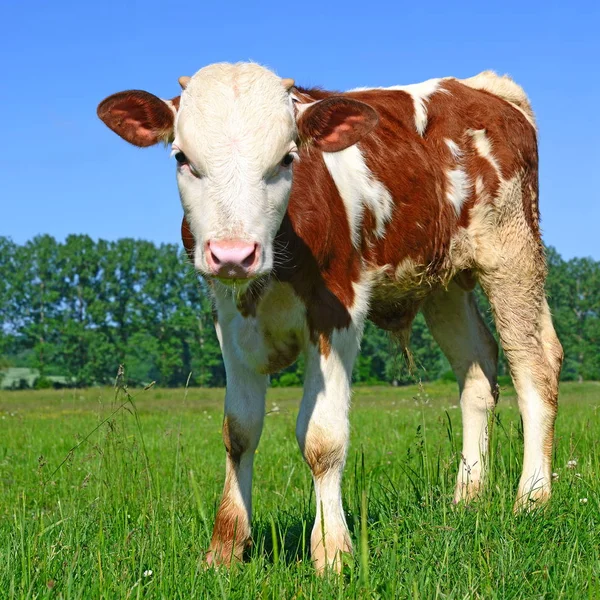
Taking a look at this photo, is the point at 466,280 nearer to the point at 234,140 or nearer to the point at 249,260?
the point at 234,140

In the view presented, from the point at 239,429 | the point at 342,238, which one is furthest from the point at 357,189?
the point at 239,429

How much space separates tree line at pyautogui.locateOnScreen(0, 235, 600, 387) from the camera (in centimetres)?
7612

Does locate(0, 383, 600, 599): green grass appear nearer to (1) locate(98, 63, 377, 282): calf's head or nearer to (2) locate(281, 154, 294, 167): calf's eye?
(1) locate(98, 63, 377, 282): calf's head

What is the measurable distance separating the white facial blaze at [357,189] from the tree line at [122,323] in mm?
67888

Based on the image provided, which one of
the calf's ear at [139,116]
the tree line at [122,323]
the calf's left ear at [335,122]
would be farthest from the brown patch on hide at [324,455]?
the tree line at [122,323]

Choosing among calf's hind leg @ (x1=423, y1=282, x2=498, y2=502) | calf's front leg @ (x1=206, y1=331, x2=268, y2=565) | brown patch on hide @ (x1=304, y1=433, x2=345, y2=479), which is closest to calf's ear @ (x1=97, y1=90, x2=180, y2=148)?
calf's front leg @ (x1=206, y1=331, x2=268, y2=565)

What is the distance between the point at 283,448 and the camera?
977 cm

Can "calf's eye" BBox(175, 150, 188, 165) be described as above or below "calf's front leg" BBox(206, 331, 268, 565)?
above

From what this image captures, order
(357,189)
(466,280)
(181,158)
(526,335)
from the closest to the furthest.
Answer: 1. (181,158)
2. (357,189)
3. (526,335)
4. (466,280)

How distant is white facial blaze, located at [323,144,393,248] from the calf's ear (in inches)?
42.2

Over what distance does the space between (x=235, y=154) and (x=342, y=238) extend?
1113 millimetres

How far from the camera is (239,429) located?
5047mm

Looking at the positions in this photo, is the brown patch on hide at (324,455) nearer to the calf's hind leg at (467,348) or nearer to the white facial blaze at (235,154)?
the white facial blaze at (235,154)

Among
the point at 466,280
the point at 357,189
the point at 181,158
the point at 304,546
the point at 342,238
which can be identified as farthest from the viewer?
the point at 466,280
